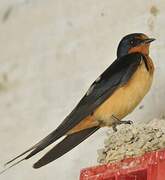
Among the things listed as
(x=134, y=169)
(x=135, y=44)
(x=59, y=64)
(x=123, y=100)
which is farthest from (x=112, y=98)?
(x=59, y=64)

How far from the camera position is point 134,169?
307 cm

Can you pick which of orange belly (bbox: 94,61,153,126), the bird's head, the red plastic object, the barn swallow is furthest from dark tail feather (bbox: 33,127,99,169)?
the red plastic object

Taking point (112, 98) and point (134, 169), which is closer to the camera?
point (134, 169)

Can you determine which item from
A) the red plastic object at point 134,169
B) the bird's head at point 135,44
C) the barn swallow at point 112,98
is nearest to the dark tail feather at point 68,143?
the barn swallow at point 112,98

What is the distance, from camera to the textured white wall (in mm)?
4230

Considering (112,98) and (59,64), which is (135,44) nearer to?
(112,98)

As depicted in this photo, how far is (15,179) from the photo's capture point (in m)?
4.38

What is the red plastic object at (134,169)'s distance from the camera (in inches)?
118

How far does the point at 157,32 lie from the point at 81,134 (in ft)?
2.30

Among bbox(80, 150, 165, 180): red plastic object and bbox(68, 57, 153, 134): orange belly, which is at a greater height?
bbox(68, 57, 153, 134): orange belly

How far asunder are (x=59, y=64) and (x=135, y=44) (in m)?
0.83

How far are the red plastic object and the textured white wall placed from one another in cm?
96

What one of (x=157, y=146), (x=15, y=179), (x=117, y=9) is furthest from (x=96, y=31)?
(x=157, y=146)

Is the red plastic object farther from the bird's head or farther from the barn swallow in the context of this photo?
the bird's head
